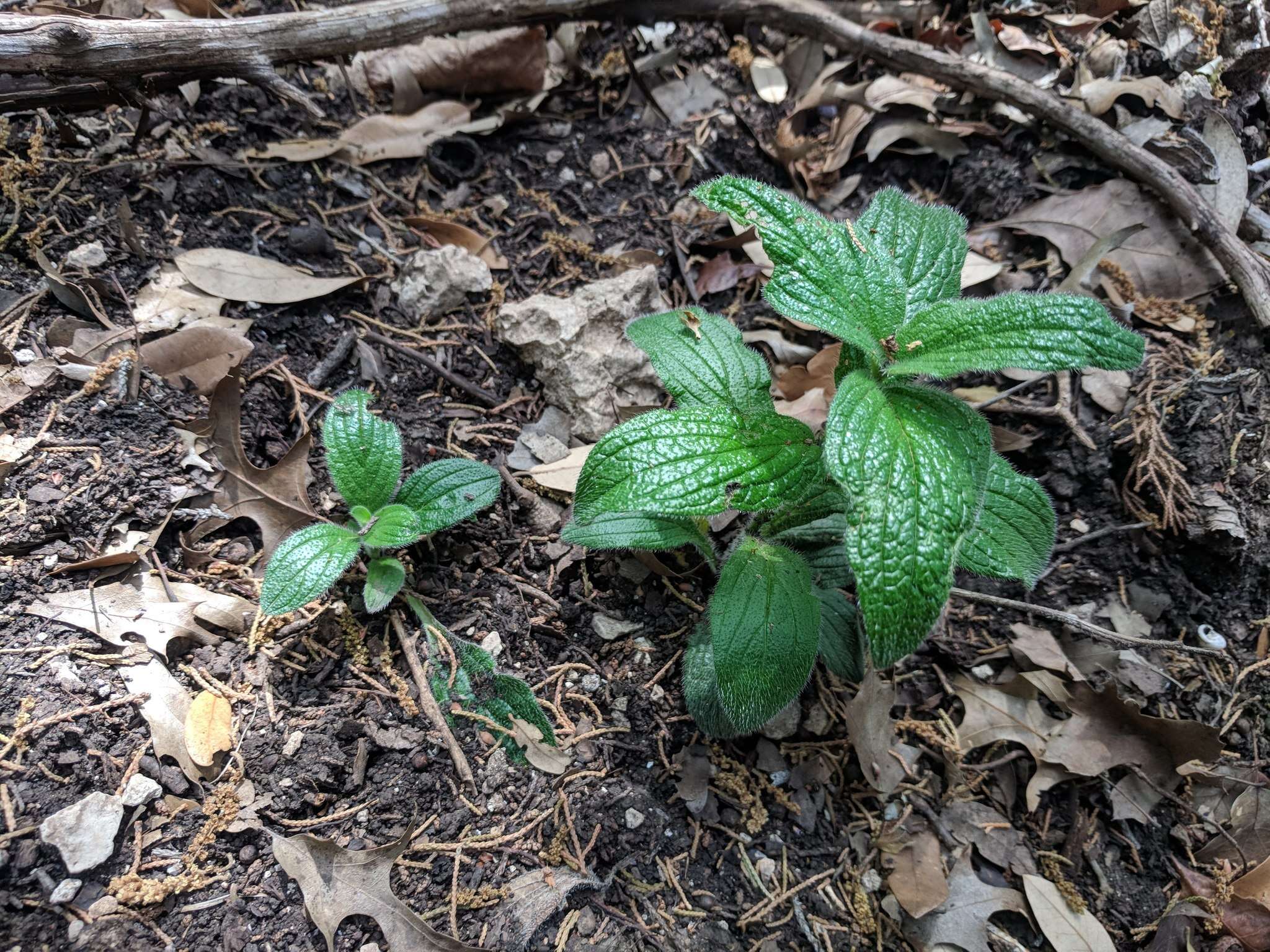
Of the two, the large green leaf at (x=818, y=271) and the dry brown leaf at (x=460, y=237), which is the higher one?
the large green leaf at (x=818, y=271)

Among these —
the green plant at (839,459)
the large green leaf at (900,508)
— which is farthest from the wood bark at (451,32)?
the large green leaf at (900,508)

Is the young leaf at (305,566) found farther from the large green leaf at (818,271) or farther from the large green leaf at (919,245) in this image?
the large green leaf at (919,245)

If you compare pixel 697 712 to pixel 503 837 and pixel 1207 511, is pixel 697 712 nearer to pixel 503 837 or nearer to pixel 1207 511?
pixel 503 837

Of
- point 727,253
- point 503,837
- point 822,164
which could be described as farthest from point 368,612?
point 822,164

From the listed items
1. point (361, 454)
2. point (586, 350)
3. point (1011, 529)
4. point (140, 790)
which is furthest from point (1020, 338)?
point (140, 790)

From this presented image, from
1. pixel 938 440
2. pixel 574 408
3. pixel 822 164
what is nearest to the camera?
pixel 938 440

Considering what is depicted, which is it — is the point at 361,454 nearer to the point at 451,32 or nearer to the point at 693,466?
the point at 693,466

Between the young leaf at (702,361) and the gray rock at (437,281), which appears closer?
the young leaf at (702,361)
